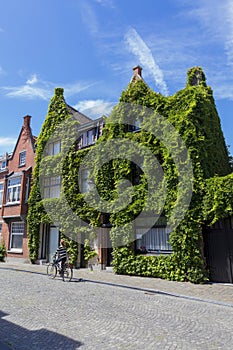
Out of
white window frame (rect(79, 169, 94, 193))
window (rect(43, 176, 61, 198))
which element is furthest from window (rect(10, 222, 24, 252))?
white window frame (rect(79, 169, 94, 193))

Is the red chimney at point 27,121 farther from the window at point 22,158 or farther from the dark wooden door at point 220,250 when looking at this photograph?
the dark wooden door at point 220,250

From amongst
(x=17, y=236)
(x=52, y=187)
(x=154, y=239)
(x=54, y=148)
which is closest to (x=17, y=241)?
(x=17, y=236)

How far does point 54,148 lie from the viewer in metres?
21.1

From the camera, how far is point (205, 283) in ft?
38.8

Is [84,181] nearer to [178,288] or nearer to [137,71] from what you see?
[137,71]

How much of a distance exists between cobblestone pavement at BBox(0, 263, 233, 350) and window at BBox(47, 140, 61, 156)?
36.6 ft

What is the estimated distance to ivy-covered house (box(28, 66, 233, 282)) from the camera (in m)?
12.6

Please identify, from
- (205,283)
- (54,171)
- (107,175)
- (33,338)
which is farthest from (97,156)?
(33,338)

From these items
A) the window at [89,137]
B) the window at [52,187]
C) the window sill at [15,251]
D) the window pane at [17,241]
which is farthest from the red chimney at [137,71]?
the window sill at [15,251]

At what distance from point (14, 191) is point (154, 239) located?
1358 cm

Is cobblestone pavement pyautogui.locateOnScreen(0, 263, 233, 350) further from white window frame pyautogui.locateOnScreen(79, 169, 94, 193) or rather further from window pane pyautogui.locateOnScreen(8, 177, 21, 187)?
window pane pyautogui.locateOnScreen(8, 177, 21, 187)

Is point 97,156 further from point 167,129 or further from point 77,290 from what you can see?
point 77,290

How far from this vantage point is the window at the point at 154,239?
13906 millimetres

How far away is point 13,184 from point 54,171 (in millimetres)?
5444
